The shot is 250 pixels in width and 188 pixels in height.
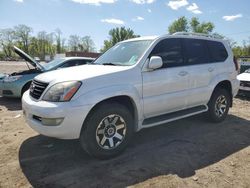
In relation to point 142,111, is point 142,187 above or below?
below

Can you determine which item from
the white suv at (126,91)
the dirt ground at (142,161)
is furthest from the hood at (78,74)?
the dirt ground at (142,161)

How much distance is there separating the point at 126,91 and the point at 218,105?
2932 mm

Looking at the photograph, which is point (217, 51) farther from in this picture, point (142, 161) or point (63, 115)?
point (63, 115)

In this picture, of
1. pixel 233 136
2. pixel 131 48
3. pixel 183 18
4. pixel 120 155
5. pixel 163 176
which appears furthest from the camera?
pixel 183 18

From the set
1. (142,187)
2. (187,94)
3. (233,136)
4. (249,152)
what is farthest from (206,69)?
(142,187)

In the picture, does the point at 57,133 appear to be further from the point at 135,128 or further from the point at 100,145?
the point at 135,128

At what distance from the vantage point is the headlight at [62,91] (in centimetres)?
346

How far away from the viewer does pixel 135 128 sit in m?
4.23

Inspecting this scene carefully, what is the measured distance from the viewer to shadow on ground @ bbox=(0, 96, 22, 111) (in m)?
7.37

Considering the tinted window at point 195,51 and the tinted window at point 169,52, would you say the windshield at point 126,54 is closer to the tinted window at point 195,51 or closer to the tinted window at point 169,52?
the tinted window at point 169,52

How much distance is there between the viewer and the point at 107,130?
12.5ft

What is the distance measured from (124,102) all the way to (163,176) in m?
1.31

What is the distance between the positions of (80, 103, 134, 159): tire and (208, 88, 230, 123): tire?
2462mm

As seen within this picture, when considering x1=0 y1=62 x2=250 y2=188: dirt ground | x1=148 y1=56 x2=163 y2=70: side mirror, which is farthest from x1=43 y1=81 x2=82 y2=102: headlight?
x1=148 y1=56 x2=163 y2=70: side mirror
